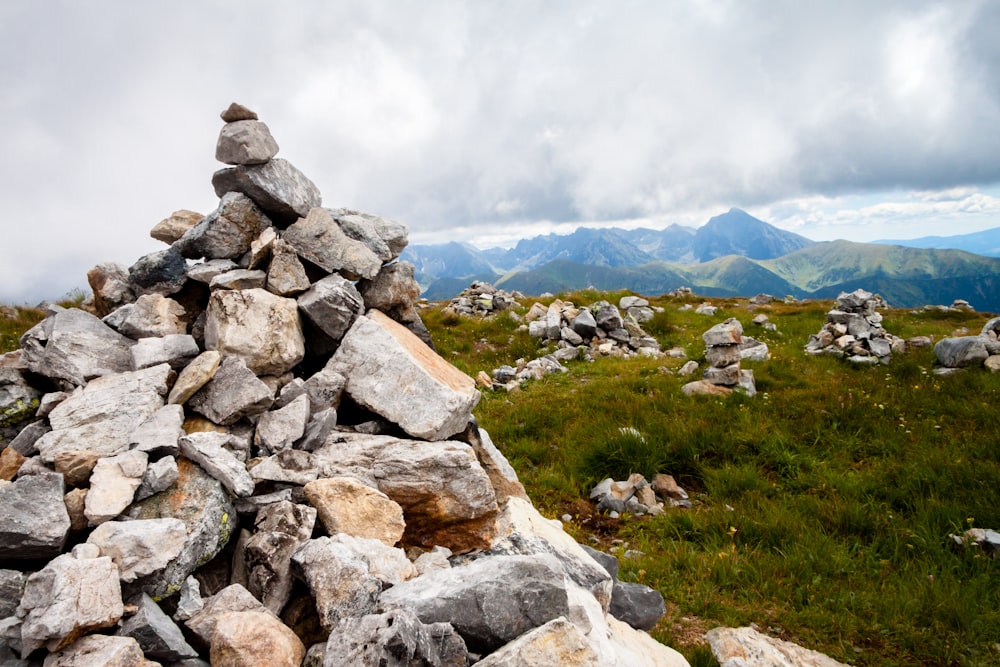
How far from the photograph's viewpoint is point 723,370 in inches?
527

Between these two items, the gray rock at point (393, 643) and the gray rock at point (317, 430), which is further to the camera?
the gray rock at point (317, 430)

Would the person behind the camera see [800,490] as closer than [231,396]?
No

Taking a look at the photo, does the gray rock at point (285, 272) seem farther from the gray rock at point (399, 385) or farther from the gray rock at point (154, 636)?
the gray rock at point (154, 636)

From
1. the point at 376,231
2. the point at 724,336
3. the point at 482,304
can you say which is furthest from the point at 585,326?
the point at 376,231

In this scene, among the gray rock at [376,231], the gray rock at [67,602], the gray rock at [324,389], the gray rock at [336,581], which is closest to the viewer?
the gray rock at [67,602]

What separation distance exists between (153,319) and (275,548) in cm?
427

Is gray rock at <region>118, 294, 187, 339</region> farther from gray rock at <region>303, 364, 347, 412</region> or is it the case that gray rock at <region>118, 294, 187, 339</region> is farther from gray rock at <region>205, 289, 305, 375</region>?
gray rock at <region>303, 364, 347, 412</region>

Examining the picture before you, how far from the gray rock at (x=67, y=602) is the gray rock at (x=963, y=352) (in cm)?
1811

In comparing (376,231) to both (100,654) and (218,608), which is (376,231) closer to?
(218,608)

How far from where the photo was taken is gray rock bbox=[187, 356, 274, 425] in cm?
546

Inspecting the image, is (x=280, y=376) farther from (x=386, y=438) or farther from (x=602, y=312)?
(x=602, y=312)

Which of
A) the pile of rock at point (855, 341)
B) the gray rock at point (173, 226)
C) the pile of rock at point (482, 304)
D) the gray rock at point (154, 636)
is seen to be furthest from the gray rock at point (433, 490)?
the pile of rock at point (482, 304)

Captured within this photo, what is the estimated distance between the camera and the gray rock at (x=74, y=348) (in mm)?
5758

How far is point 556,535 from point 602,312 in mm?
15689
